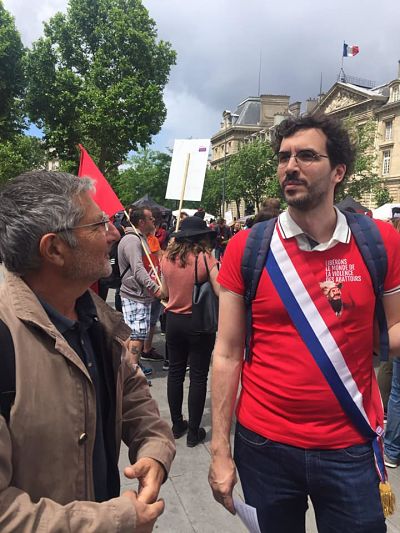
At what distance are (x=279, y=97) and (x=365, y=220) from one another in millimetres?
85885

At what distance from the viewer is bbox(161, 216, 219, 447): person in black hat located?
3.66m

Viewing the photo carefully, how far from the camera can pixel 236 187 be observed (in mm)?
45562

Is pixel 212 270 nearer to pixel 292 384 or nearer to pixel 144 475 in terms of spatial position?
pixel 292 384

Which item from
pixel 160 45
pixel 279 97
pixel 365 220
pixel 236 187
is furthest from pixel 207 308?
pixel 279 97

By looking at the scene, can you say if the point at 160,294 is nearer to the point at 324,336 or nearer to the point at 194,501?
the point at 194,501

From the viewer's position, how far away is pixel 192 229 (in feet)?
12.4

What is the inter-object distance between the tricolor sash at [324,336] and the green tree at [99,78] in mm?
24613

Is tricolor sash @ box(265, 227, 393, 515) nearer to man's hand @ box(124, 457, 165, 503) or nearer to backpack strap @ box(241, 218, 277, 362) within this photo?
backpack strap @ box(241, 218, 277, 362)

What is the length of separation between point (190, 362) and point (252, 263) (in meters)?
2.16

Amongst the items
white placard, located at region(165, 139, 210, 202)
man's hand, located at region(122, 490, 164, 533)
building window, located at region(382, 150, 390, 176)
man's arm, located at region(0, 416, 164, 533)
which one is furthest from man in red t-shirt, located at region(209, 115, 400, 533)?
building window, located at region(382, 150, 390, 176)

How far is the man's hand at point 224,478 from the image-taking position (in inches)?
69.7

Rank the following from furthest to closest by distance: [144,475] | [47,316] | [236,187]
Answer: [236,187] < [144,475] < [47,316]

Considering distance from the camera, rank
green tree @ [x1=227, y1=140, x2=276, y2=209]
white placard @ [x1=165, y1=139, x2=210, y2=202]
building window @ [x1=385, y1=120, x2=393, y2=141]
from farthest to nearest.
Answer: building window @ [x1=385, y1=120, x2=393, y2=141] → green tree @ [x1=227, y1=140, x2=276, y2=209] → white placard @ [x1=165, y1=139, x2=210, y2=202]

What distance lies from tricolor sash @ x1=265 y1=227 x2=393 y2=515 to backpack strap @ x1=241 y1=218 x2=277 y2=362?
78 millimetres
